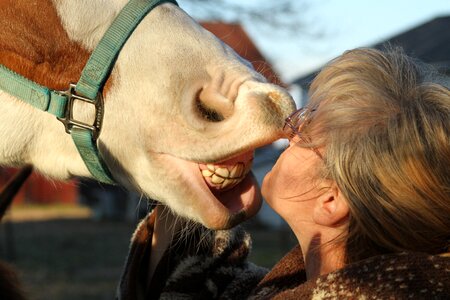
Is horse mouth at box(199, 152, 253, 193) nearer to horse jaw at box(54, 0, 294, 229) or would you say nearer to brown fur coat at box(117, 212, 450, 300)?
horse jaw at box(54, 0, 294, 229)

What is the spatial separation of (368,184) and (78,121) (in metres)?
0.81

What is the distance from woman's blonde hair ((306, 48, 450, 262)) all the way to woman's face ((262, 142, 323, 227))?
0.06m

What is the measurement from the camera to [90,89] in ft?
6.41

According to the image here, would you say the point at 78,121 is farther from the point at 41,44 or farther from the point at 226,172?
the point at 226,172

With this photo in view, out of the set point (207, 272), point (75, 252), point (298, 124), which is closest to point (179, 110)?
point (298, 124)

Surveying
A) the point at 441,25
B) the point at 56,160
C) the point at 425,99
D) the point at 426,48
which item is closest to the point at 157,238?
the point at 56,160

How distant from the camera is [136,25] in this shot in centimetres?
197

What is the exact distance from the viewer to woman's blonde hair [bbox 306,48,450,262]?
1.76 metres

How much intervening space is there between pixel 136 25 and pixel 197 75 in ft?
0.82

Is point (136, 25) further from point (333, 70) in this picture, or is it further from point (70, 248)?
point (70, 248)

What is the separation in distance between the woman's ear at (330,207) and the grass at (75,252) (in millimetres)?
2741

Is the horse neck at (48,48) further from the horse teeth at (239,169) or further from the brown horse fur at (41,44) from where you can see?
the horse teeth at (239,169)

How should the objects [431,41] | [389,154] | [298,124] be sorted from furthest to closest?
[431,41] → [298,124] → [389,154]

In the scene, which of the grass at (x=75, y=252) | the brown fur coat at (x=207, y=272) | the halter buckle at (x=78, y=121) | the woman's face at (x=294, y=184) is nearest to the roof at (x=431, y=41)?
the grass at (x=75, y=252)
